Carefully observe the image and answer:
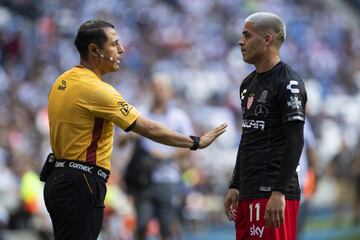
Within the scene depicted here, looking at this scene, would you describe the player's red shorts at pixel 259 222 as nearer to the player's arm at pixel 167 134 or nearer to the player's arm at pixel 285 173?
the player's arm at pixel 285 173

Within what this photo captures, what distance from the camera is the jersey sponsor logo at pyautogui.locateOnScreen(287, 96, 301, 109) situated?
7523mm

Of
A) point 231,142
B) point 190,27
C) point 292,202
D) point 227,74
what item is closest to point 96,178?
point 292,202

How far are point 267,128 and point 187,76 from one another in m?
17.3

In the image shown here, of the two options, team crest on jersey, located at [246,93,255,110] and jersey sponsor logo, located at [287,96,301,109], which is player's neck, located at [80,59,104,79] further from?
jersey sponsor logo, located at [287,96,301,109]

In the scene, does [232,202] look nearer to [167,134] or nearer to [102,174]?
[167,134]

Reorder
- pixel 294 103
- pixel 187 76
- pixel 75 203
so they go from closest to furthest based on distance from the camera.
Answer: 1. pixel 294 103
2. pixel 75 203
3. pixel 187 76

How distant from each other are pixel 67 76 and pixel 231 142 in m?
14.0

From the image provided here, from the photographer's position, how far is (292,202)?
779cm

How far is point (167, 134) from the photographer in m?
8.19

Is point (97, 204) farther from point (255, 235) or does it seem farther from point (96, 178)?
point (255, 235)

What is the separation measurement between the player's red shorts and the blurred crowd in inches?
258

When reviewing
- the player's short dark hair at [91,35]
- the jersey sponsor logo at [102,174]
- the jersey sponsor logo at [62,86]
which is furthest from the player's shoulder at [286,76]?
the jersey sponsor logo at [62,86]

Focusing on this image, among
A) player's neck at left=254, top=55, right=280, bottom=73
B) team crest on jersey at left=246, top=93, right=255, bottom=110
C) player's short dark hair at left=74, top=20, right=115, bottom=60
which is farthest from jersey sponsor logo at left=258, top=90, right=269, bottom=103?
player's short dark hair at left=74, top=20, right=115, bottom=60

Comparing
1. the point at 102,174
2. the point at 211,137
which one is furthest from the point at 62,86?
the point at 211,137
